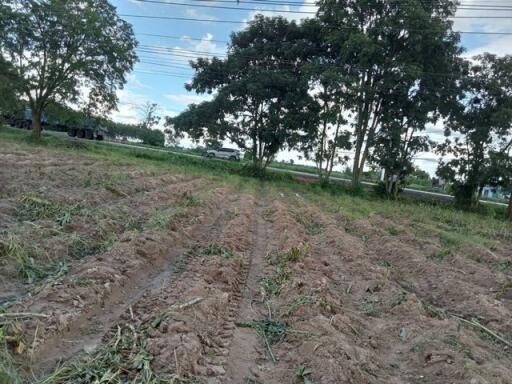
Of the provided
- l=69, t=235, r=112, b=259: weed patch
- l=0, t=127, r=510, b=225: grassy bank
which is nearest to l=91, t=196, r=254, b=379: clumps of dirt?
l=69, t=235, r=112, b=259: weed patch

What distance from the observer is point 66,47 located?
74.6 feet

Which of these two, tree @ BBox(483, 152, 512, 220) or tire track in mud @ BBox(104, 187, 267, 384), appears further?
tree @ BBox(483, 152, 512, 220)

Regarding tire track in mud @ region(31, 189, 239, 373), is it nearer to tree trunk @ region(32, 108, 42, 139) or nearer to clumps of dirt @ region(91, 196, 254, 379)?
clumps of dirt @ region(91, 196, 254, 379)

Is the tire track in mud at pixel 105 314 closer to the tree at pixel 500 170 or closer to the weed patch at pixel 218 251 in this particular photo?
the weed patch at pixel 218 251

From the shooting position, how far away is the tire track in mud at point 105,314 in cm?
303

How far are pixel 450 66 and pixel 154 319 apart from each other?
22.0m

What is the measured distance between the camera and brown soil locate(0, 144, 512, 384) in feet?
10.4

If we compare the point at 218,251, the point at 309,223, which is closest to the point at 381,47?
the point at 309,223

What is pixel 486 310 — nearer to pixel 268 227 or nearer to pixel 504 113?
pixel 268 227

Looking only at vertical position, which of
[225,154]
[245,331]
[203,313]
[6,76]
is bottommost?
[245,331]

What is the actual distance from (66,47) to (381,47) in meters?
17.2

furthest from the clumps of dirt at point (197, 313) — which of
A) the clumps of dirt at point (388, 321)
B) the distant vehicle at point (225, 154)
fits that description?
the distant vehicle at point (225, 154)

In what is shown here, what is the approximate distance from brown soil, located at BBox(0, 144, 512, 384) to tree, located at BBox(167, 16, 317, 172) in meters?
16.3

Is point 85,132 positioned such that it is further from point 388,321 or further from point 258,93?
point 388,321
